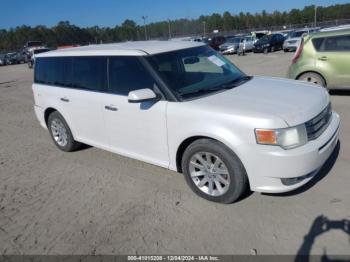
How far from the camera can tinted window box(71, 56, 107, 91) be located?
4.83 m

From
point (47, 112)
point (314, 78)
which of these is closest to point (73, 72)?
point (47, 112)

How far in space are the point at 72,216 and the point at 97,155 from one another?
1953 millimetres

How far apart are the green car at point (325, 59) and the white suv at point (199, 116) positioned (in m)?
3.88

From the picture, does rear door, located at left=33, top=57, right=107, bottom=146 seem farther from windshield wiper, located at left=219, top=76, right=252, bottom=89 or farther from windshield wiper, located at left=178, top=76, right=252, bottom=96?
windshield wiper, located at left=219, top=76, right=252, bottom=89

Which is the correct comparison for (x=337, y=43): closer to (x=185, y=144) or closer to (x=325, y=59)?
(x=325, y=59)

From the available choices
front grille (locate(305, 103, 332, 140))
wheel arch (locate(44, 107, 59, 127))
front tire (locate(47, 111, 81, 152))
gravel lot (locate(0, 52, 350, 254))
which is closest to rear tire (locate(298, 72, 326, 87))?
gravel lot (locate(0, 52, 350, 254))

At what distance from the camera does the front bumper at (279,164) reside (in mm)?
3391

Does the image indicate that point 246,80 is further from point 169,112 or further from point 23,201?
point 23,201

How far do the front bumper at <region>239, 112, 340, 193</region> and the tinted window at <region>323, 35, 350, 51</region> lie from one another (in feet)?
17.0

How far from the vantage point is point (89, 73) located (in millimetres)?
5043

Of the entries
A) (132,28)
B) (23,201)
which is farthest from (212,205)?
(132,28)

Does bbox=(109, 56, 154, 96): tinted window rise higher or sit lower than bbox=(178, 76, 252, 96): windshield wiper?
higher

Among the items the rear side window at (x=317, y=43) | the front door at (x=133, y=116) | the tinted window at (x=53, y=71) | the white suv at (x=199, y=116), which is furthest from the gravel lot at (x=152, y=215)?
the rear side window at (x=317, y=43)

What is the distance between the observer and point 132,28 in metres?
105
